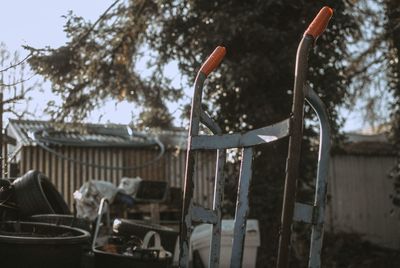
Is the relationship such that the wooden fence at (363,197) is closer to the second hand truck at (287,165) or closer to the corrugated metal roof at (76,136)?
the corrugated metal roof at (76,136)

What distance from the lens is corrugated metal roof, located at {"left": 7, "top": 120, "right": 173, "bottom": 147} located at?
11719 millimetres

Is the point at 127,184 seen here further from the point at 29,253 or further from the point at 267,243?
the point at 29,253

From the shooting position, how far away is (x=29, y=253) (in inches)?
143

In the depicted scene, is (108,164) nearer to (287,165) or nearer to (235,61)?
(235,61)

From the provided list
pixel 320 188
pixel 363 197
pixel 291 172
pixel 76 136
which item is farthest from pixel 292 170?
pixel 363 197

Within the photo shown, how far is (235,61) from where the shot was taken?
333 inches

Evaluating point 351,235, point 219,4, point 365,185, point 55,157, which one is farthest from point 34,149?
point 365,185

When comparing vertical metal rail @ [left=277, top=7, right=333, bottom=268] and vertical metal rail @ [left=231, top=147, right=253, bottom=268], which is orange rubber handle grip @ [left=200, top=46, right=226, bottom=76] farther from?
vertical metal rail @ [left=277, top=7, right=333, bottom=268]

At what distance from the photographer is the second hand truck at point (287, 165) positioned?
2.23 meters

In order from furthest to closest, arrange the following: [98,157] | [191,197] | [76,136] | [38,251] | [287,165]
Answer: [76,136], [98,157], [38,251], [191,197], [287,165]

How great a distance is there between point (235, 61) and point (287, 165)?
6.40 metres

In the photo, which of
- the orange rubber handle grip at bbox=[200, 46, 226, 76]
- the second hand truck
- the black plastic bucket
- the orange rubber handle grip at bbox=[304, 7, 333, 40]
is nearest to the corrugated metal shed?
the black plastic bucket

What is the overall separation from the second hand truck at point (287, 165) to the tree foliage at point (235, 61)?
5.04 m

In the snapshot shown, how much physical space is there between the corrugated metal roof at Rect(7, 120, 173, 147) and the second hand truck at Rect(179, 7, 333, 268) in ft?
27.2
